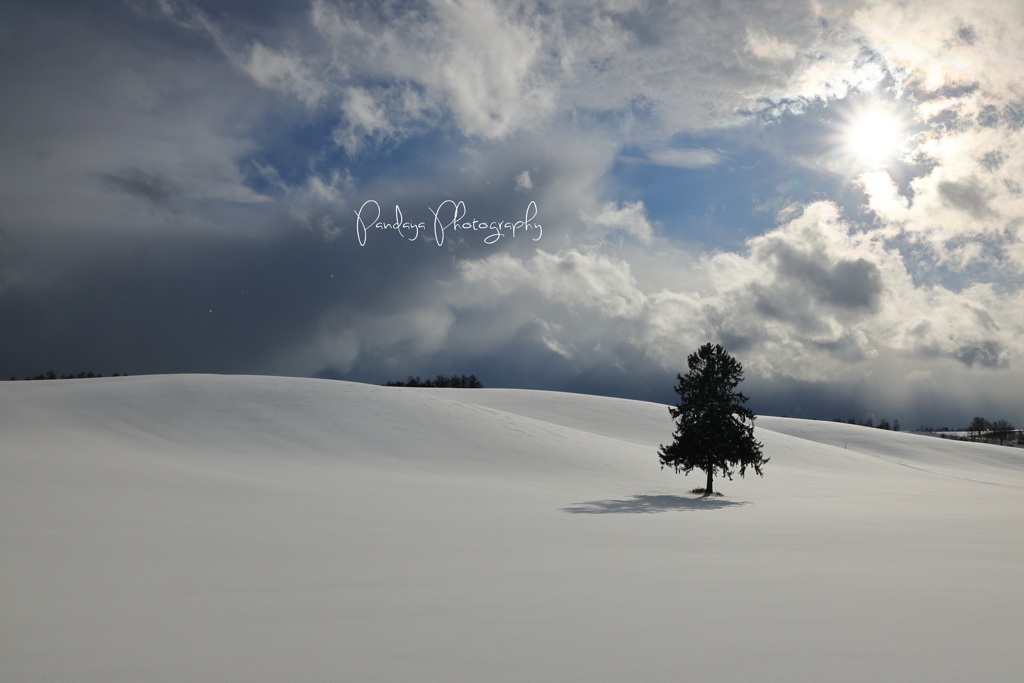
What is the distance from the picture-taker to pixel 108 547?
37.4 feet

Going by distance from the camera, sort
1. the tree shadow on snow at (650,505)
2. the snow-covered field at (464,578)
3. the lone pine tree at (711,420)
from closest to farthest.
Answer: the snow-covered field at (464,578), the tree shadow on snow at (650,505), the lone pine tree at (711,420)

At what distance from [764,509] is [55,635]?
2526cm

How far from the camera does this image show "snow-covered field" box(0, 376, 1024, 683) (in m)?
5.87

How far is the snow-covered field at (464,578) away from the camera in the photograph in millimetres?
5867

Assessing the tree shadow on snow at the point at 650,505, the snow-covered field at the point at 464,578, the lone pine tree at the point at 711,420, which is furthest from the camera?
the lone pine tree at the point at 711,420

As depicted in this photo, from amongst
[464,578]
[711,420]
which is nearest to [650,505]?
[711,420]

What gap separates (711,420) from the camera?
3181 centimetres

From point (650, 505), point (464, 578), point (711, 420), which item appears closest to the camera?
point (464, 578)

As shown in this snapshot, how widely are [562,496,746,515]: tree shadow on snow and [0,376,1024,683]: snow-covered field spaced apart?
0.21 meters

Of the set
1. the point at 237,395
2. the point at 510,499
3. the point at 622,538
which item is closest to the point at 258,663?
the point at 622,538

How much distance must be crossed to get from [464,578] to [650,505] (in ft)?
58.3

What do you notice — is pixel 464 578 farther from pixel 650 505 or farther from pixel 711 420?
pixel 711 420

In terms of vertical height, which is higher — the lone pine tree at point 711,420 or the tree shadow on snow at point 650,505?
the lone pine tree at point 711,420

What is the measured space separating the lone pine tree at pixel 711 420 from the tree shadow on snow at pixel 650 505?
223cm
